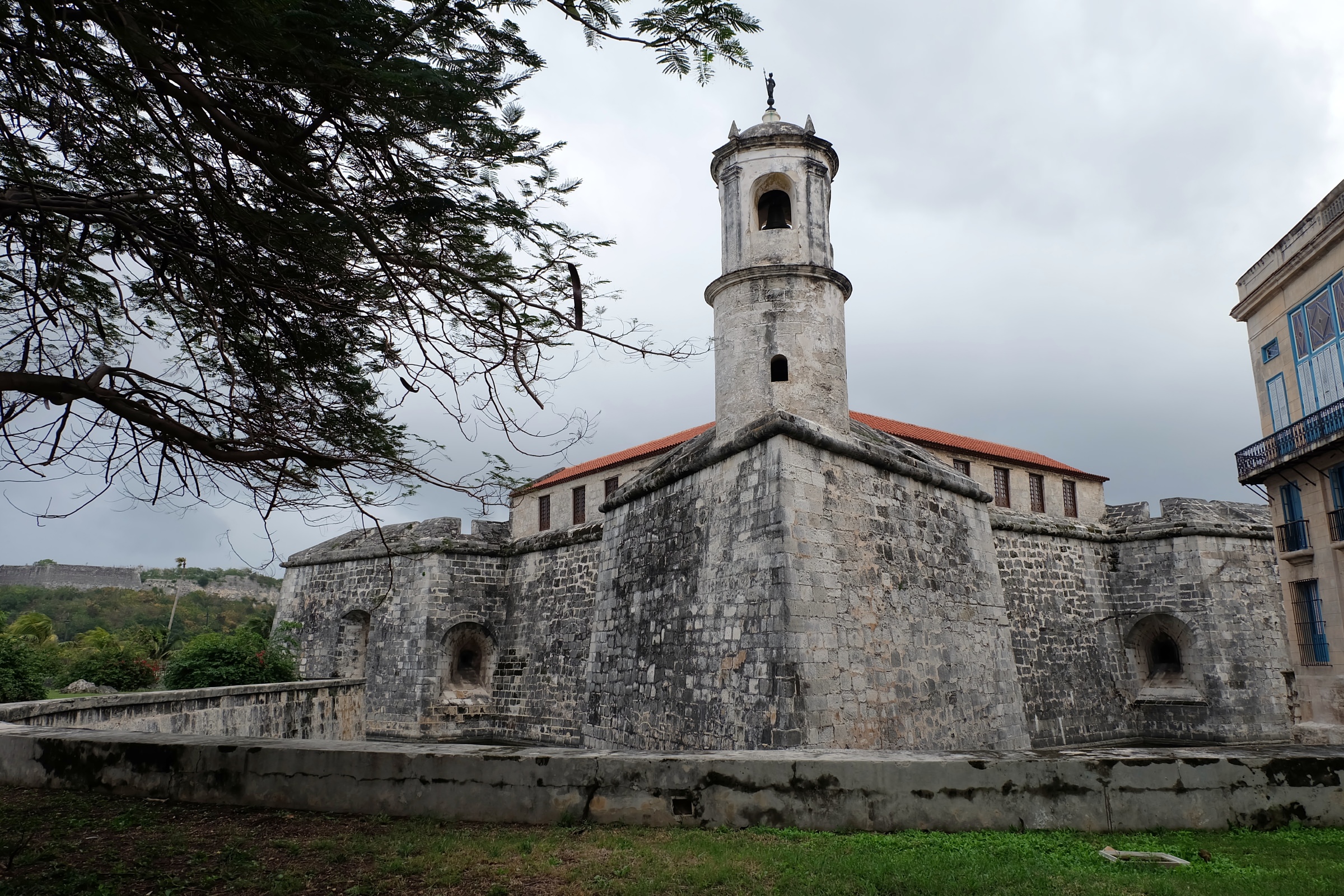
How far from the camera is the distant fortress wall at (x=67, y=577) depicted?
5578 centimetres

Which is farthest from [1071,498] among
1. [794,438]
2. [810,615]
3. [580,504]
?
[810,615]

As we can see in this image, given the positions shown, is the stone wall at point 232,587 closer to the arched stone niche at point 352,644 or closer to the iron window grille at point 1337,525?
the arched stone niche at point 352,644

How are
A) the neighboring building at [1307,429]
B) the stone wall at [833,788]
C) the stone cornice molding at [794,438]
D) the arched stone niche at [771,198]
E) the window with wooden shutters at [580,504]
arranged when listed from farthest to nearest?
A: the window with wooden shutters at [580,504]
the arched stone niche at [771,198]
the neighboring building at [1307,429]
the stone cornice molding at [794,438]
the stone wall at [833,788]

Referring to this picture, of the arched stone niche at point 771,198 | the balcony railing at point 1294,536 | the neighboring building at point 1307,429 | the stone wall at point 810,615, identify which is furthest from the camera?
the balcony railing at point 1294,536

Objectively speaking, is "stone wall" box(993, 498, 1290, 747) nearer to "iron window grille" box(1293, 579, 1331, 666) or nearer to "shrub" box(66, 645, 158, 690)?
"iron window grille" box(1293, 579, 1331, 666)

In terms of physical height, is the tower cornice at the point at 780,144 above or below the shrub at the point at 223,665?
above

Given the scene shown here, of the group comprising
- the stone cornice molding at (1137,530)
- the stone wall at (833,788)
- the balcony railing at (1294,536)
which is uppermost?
the stone cornice molding at (1137,530)

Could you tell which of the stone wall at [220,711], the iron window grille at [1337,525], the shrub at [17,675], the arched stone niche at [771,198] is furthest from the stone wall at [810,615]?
the shrub at [17,675]

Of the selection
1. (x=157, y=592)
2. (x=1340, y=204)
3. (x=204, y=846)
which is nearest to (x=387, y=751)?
(x=204, y=846)

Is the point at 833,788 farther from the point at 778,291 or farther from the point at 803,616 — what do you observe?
the point at 778,291

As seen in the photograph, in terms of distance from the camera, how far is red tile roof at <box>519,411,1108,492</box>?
1755cm

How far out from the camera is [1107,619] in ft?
55.6

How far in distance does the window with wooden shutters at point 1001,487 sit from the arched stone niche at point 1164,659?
358 centimetres

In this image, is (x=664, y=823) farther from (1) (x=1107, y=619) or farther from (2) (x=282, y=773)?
(1) (x=1107, y=619)
